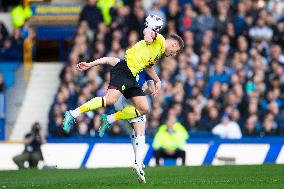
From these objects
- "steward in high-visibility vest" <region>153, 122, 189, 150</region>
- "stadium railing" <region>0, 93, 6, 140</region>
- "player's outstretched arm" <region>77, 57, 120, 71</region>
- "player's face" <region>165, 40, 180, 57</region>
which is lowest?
"stadium railing" <region>0, 93, 6, 140</region>

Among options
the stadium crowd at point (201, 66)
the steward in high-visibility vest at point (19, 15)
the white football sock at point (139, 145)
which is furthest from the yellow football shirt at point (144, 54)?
the steward in high-visibility vest at point (19, 15)

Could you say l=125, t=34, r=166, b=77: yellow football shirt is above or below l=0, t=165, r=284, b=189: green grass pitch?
above

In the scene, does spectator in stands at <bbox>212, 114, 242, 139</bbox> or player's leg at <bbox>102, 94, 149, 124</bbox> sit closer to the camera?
player's leg at <bbox>102, 94, 149, 124</bbox>

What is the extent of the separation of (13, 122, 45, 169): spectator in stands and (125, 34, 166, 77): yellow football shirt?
794 cm

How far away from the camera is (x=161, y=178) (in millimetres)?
18781

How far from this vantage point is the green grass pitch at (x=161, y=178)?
17.0m

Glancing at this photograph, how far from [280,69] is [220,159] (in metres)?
3.70

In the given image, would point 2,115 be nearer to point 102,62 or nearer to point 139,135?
point 102,62

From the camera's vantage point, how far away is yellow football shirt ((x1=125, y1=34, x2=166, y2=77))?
17891 millimetres

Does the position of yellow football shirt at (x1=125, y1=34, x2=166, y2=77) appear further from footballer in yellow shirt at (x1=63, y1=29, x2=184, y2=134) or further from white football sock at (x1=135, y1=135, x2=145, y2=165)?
white football sock at (x1=135, y1=135, x2=145, y2=165)

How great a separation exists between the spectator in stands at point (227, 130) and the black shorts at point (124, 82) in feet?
28.9

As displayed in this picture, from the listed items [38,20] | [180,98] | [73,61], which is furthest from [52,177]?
[38,20]

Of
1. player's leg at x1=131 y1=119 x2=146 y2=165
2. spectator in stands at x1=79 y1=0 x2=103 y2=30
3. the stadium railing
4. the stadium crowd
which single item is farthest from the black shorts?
the stadium railing

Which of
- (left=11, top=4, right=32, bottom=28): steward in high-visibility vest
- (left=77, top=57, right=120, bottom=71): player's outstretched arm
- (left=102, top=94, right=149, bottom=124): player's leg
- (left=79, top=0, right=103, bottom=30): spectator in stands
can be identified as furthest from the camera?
(left=11, top=4, right=32, bottom=28): steward in high-visibility vest
